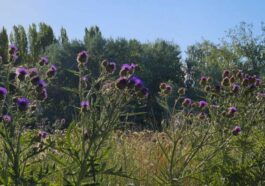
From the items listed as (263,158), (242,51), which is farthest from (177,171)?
(242,51)

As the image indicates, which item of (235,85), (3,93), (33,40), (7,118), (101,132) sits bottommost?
(101,132)

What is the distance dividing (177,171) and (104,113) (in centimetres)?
115

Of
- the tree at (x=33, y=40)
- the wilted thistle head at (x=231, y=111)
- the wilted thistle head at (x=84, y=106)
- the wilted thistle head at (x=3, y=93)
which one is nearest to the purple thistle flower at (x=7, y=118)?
the wilted thistle head at (x=3, y=93)

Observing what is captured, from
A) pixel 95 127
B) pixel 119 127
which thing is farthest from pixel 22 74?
pixel 119 127

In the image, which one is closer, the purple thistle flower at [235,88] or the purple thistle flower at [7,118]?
the purple thistle flower at [7,118]

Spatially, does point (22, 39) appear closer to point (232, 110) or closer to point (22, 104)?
point (232, 110)

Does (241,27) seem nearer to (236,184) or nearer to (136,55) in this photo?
(136,55)

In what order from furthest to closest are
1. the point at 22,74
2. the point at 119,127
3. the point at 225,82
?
1. the point at 225,82
2. the point at 119,127
3. the point at 22,74

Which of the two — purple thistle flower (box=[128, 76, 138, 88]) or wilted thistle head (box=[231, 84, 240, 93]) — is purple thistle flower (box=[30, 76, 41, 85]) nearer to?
purple thistle flower (box=[128, 76, 138, 88])

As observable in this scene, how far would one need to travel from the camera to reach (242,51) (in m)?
39.6

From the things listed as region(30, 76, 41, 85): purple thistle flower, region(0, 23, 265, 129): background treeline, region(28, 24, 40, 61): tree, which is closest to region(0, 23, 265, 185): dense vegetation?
region(30, 76, 41, 85): purple thistle flower

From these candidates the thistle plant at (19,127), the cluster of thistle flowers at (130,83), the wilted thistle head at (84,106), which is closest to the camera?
the thistle plant at (19,127)

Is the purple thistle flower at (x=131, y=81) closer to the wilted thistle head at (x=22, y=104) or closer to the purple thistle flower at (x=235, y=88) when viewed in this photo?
the wilted thistle head at (x=22, y=104)

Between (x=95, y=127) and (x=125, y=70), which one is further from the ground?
(x=125, y=70)
